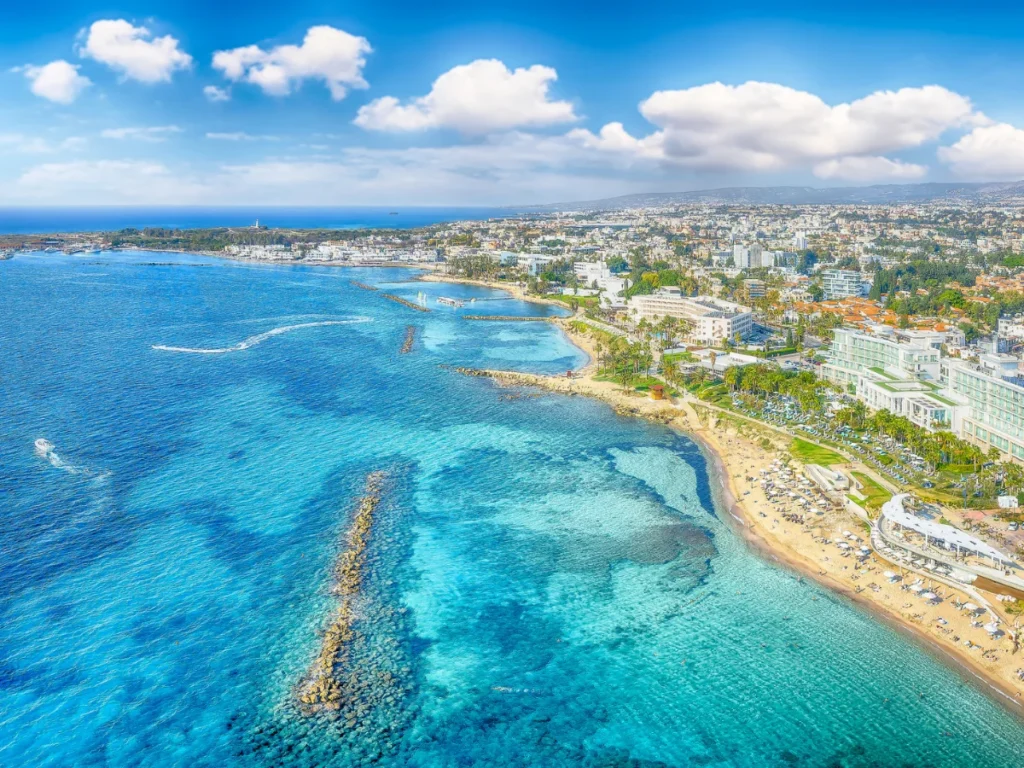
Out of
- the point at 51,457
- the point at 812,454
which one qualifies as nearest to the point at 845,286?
the point at 812,454

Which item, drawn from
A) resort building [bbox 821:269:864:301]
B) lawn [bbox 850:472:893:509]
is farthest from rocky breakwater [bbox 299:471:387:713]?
resort building [bbox 821:269:864:301]

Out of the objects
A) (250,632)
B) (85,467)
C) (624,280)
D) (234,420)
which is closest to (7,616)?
(250,632)

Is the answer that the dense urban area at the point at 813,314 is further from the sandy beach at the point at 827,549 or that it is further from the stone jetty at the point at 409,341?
the stone jetty at the point at 409,341

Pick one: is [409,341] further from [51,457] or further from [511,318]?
[51,457]

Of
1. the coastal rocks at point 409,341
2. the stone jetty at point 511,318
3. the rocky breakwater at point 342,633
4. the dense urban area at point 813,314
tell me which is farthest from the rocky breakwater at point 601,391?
the stone jetty at point 511,318

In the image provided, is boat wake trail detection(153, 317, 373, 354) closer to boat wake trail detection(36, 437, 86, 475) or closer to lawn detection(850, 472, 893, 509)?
boat wake trail detection(36, 437, 86, 475)

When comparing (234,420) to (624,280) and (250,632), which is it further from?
(624,280)
